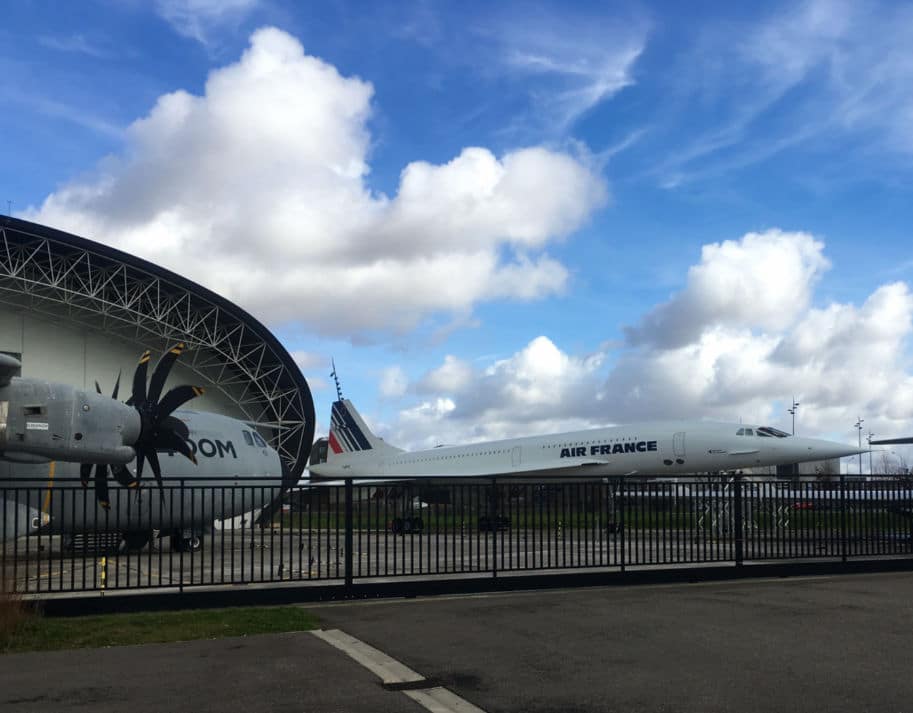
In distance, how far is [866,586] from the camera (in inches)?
570

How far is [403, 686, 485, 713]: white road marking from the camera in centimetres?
696

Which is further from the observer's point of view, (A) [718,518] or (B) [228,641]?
(A) [718,518]

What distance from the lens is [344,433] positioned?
5700cm

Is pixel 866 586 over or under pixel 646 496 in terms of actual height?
under

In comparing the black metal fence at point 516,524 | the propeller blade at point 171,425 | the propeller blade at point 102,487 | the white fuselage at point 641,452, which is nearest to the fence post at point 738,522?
the black metal fence at point 516,524

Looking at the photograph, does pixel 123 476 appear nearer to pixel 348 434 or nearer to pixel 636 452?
pixel 636 452

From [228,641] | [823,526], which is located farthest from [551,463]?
[228,641]

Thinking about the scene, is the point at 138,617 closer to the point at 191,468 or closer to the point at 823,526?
the point at 823,526

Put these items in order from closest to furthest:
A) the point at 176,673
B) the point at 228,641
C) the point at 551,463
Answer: the point at 176,673 → the point at 228,641 → the point at 551,463

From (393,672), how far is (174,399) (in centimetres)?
1067

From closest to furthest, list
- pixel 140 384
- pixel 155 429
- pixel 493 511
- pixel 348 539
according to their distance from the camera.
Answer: pixel 348 539 → pixel 493 511 → pixel 155 429 → pixel 140 384

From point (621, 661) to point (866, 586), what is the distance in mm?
7844

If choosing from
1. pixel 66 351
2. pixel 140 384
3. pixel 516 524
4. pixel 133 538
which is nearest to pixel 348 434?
pixel 66 351

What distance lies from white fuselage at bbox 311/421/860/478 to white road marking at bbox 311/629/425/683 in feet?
57.6
